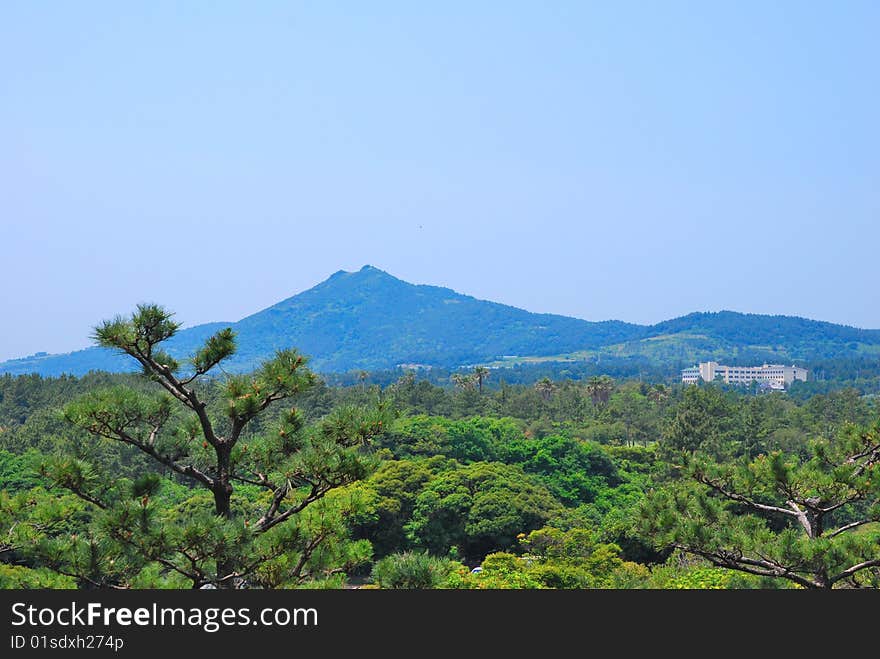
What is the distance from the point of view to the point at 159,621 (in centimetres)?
497

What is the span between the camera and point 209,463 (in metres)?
6.04

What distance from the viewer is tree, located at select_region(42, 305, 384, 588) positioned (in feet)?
17.8

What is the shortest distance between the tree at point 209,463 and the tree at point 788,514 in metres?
3.36

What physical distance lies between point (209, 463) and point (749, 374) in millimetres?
154800

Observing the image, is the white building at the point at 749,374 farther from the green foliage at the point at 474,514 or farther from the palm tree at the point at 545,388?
the green foliage at the point at 474,514

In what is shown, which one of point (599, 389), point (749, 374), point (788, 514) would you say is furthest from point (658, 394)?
point (749, 374)

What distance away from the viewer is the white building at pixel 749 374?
14300cm

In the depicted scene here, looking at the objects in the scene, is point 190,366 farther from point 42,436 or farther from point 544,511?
point 42,436

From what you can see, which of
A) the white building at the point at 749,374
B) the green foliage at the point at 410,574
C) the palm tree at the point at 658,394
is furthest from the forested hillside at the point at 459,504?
the white building at the point at 749,374

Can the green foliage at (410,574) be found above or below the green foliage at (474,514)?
Answer: above

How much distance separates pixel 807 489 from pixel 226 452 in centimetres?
507

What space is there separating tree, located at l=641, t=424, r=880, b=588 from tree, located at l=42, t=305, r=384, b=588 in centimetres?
336

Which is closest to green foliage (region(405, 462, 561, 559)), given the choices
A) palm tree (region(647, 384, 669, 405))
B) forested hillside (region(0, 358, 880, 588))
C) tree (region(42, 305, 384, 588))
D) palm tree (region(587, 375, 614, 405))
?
forested hillside (region(0, 358, 880, 588))

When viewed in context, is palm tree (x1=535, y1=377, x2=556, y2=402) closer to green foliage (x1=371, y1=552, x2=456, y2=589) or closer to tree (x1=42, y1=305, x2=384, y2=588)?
tree (x1=42, y1=305, x2=384, y2=588)
